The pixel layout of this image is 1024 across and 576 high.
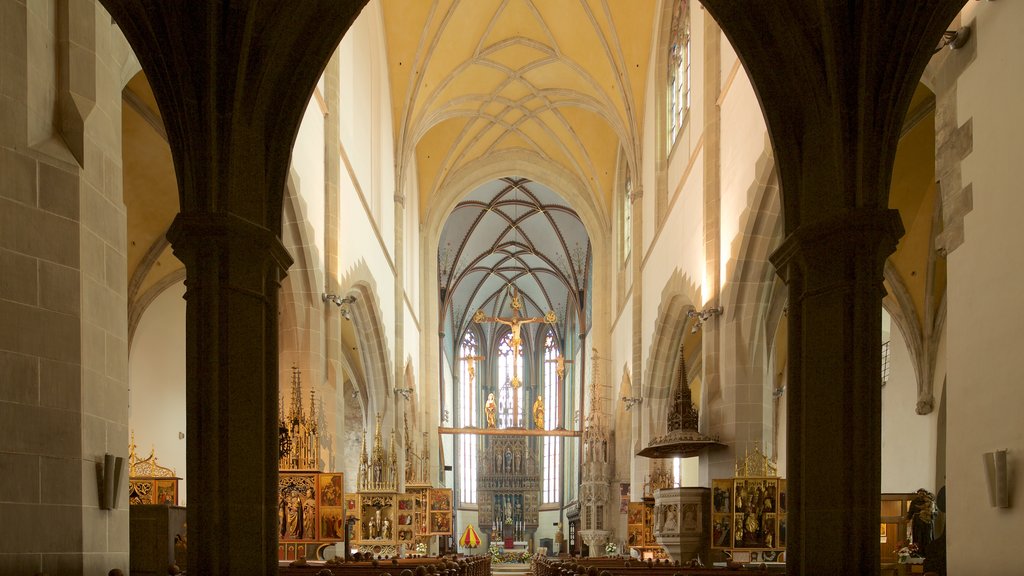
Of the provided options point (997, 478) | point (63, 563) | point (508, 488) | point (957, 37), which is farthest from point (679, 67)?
point (508, 488)

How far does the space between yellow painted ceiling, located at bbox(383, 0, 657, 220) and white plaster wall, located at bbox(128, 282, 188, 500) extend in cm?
707

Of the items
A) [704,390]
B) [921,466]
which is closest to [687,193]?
[704,390]

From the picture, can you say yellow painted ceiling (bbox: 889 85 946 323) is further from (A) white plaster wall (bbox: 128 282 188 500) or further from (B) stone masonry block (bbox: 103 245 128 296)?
(A) white plaster wall (bbox: 128 282 188 500)

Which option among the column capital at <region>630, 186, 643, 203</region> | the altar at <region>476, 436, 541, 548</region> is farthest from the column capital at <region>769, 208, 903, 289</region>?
the altar at <region>476, 436, 541, 548</region>

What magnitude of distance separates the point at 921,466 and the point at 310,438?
9944 mm

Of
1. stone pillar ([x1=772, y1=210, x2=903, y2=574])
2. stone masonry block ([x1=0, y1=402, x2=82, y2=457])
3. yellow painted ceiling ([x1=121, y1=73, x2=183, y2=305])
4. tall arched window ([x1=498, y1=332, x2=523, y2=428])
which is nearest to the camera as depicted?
stone masonry block ([x1=0, y1=402, x2=82, y2=457])

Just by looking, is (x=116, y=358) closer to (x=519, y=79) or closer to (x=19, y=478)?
(x=19, y=478)

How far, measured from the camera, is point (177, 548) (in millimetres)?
10156

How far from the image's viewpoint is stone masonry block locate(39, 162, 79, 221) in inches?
263

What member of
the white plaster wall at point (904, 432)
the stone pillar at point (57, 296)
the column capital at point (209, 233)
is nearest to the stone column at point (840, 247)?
the column capital at point (209, 233)

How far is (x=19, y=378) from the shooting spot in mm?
6402

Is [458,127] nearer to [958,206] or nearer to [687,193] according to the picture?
[687,193]

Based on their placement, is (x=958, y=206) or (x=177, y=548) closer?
(x=958, y=206)

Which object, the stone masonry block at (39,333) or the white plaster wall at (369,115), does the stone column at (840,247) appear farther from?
the white plaster wall at (369,115)
